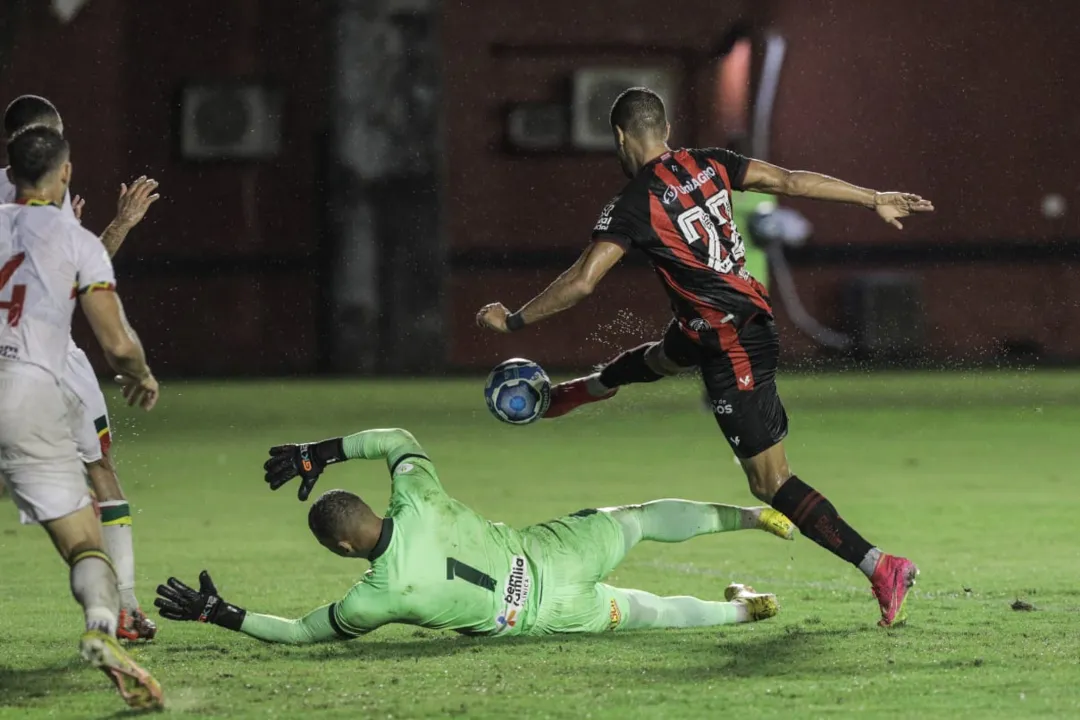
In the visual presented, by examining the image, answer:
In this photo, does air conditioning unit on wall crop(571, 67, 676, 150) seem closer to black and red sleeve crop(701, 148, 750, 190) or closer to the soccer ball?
the soccer ball

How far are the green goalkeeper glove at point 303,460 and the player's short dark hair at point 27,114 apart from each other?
1.64 meters

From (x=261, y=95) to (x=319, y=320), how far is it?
9.66ft

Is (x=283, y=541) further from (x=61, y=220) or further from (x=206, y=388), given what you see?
(x=206, y=388)

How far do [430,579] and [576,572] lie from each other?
25.6 inches

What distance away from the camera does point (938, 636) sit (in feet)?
23.6

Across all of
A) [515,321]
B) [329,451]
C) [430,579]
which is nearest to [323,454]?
[329,451]

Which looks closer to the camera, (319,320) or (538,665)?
(538,665)

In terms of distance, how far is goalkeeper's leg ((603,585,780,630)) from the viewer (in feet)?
24.4

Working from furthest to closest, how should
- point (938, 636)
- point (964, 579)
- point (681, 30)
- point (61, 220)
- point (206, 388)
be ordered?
point (681, 30), point (206, 388), point (964, 579), point (938, 636), point (61, 220)

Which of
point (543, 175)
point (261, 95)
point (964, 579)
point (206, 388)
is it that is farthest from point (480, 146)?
point (964, 579)

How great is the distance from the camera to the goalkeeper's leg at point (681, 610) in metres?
7.43

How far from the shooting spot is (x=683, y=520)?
7781mm

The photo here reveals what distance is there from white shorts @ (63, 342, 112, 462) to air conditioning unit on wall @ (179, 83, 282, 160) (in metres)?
16.3

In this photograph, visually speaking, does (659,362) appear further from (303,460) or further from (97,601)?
(97,601)
